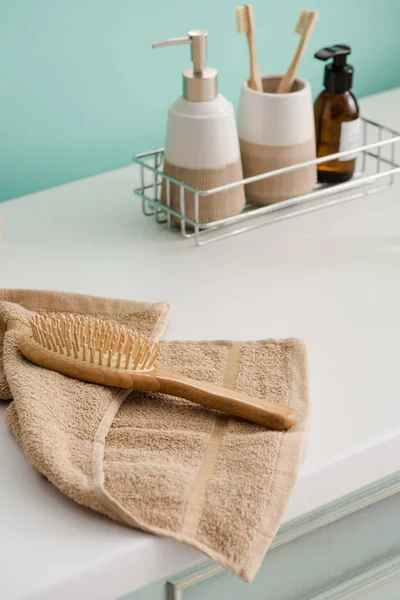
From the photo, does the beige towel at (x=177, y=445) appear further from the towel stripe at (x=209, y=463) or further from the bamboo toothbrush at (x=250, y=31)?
the bamboo toothbrush at (x=250, y=31)

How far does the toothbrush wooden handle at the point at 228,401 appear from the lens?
0.71 meters

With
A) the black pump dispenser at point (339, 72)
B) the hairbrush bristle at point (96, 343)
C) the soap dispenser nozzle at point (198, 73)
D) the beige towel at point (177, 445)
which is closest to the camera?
the beige towel at point (177, 445)

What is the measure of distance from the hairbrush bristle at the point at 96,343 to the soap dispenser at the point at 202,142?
31 cm

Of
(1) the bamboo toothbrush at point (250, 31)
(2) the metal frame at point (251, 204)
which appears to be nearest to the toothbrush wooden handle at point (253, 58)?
(1) the bamboo toothbrush at point (250, 31)

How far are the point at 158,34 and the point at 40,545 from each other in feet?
2.83

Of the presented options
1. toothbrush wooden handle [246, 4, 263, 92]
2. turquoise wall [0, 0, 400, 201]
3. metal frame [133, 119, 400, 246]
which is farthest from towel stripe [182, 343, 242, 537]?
turquoise wall [0, 0, 400, 201]

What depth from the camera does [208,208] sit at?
Answer: 106 centimetres

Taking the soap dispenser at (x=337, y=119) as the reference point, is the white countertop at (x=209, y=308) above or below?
below

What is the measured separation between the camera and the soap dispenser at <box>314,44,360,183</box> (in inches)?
44.2

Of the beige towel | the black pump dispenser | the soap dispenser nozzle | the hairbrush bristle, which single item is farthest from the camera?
the black pump dispenser

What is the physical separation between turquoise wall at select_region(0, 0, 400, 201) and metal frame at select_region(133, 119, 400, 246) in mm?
113

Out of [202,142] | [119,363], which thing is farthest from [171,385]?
[202,142]

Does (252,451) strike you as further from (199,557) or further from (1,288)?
(1,288)

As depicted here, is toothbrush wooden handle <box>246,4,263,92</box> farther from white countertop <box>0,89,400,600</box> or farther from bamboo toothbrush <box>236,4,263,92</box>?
white countertop <box>0,89,400,600</box>
